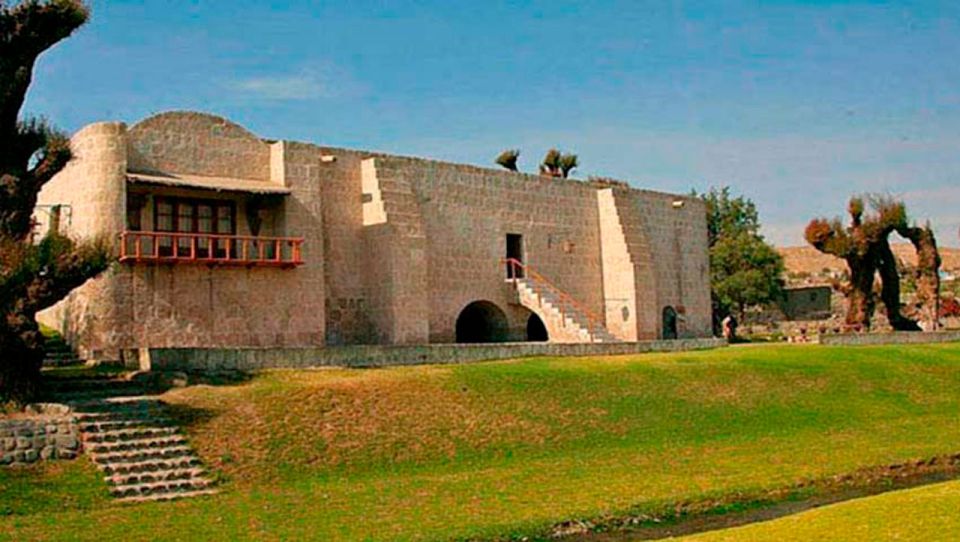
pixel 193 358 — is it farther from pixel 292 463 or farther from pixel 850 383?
pixel 850 383

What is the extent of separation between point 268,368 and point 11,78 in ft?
22.1

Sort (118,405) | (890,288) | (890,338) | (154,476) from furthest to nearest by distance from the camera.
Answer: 1. (890,288)
2. (890,338)
3. (118,405)
4. (154,476)

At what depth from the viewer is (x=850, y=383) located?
2289 cm

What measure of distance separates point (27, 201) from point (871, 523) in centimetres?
1380

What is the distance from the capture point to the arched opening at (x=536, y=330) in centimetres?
3169

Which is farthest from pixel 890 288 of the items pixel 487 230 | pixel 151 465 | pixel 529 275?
pixel 151 465

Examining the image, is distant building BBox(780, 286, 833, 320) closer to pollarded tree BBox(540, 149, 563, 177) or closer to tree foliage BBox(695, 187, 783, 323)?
tree foliage BBox(695, 187, 783, 323)

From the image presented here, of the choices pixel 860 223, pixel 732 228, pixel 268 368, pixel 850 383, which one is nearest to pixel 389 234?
pixel 268 368

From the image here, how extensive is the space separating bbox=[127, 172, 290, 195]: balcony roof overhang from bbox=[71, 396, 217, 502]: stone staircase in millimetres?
7004

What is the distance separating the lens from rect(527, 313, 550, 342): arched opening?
104 ft

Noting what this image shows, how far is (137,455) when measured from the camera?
577 inches

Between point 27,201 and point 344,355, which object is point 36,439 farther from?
point 344,355

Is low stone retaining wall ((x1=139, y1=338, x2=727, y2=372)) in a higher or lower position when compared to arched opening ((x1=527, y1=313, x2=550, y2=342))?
lower

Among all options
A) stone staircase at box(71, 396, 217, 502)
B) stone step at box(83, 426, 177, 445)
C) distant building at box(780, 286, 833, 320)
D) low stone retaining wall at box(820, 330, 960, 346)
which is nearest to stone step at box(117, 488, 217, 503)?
stone staircase at box(71, 396, 217, 502)
